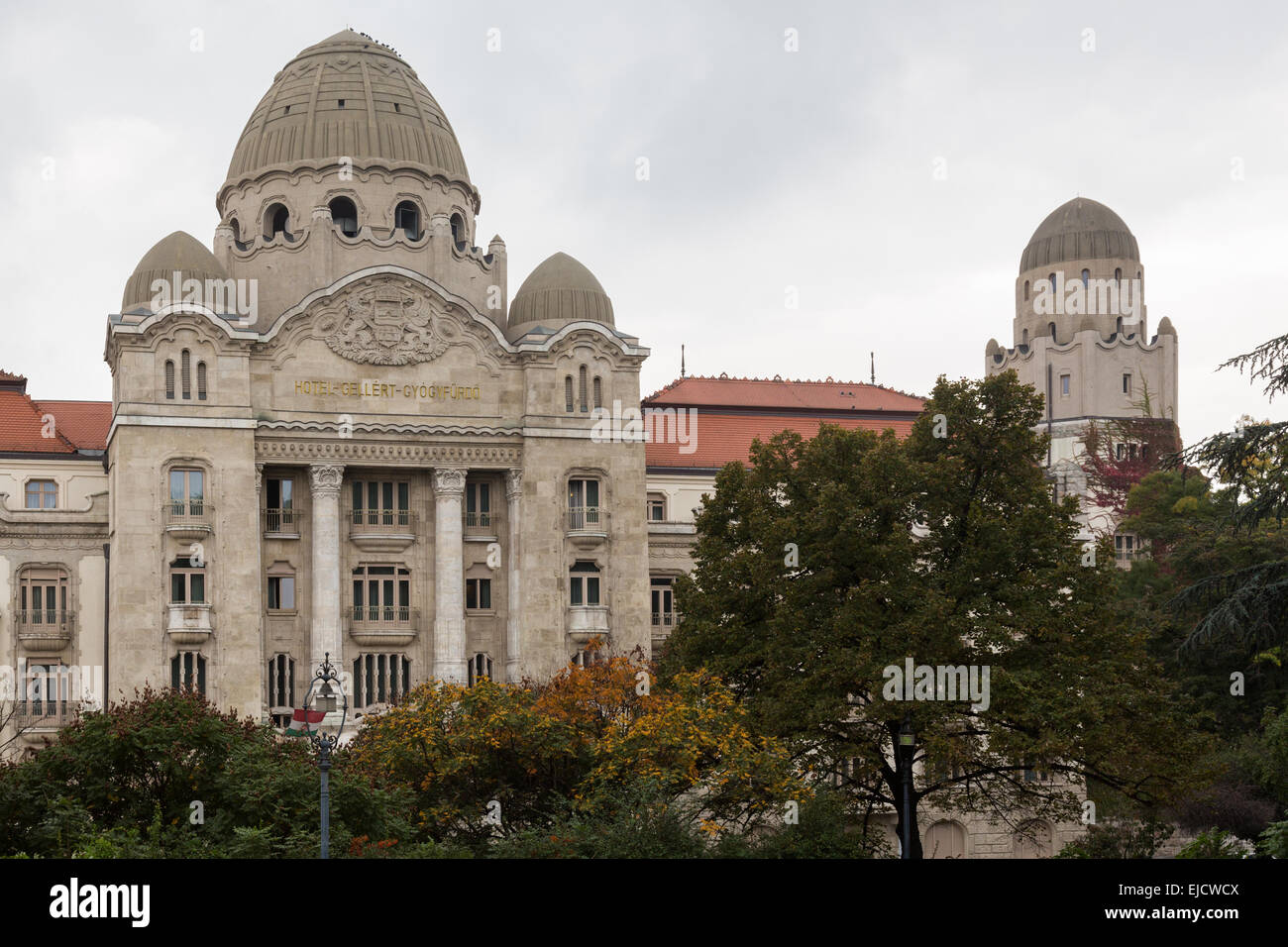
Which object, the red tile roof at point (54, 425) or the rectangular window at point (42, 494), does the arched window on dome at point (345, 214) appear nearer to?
the red tile roof at point (54, 425)

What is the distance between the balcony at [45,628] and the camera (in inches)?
2552

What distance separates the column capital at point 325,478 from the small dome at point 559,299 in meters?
10.1

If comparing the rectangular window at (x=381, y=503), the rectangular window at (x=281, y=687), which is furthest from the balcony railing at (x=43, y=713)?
the rectangular window at (x=381, y=503)

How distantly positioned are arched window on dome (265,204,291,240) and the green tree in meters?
32.1

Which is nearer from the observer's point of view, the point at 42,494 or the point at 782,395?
the point at 42,494

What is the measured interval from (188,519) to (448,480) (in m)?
10.1

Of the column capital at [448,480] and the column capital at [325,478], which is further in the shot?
the column capital at [448,480]

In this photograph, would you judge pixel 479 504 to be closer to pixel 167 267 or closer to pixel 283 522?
pixel 283 522

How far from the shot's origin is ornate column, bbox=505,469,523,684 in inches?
2589

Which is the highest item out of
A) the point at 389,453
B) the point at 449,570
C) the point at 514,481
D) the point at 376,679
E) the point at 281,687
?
the point at 389,453

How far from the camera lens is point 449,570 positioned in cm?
6562

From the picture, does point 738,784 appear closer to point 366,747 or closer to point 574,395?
point 366,747

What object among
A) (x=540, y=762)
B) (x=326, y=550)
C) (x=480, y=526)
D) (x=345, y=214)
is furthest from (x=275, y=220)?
(x=540, y=762)
